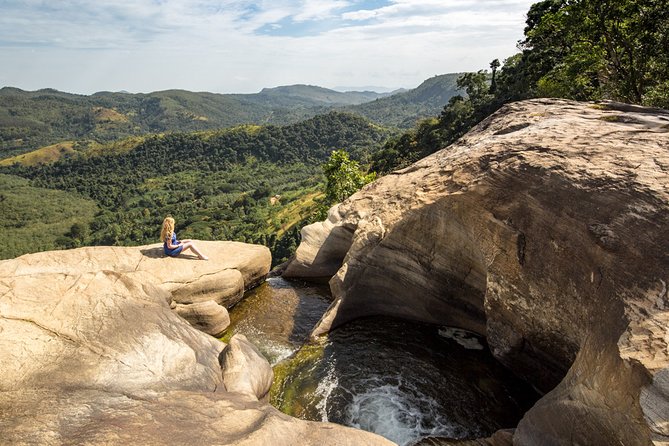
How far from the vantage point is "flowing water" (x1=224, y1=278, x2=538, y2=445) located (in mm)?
14656

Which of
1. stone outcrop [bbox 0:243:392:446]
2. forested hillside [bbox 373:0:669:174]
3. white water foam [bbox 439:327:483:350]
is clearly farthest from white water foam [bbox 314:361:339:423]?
forested hillside [bbox 373:0:669:174]

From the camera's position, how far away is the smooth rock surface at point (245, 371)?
13789 mm

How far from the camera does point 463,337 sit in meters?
19.3

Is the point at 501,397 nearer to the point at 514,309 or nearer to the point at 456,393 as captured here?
the point at 456,393

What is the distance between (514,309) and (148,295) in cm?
1400

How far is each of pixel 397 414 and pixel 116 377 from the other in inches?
390

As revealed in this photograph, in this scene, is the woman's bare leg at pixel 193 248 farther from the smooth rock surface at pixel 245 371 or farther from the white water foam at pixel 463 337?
the white water foam at pixel 463 337

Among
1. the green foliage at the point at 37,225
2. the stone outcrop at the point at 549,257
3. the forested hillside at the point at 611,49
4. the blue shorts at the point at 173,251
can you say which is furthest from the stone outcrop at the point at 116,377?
the green foliage at the point at 37,225

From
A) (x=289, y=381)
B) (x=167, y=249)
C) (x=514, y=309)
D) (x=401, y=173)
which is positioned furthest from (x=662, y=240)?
(x=167, y=249)

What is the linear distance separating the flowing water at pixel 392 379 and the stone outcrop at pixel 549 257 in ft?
3.23

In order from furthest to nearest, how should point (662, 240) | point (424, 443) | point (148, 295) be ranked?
point (148, 295), point (424, 443), point (662, 240)

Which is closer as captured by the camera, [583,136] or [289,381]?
[583,136]

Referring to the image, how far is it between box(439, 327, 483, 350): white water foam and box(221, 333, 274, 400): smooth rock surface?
8.86 m

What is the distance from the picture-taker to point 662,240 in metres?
10.2
